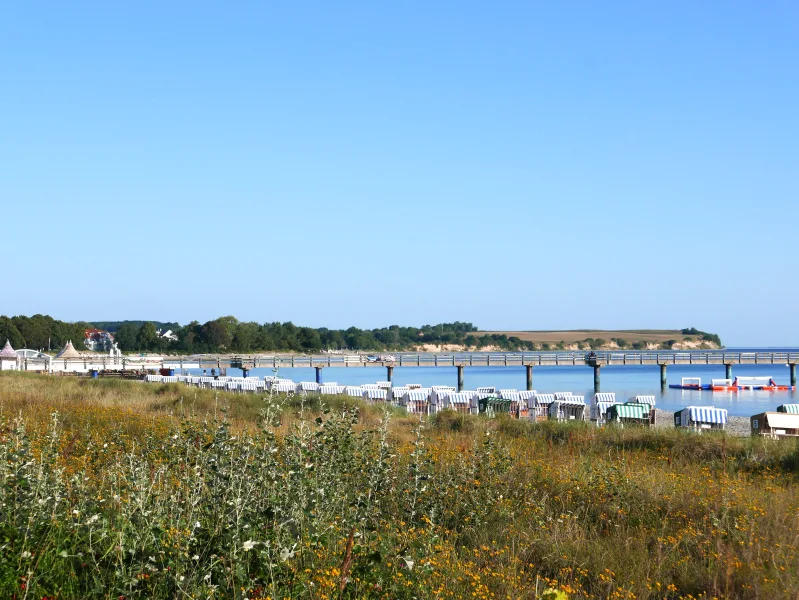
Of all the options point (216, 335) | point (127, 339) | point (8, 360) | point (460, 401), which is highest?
point (216, 335)

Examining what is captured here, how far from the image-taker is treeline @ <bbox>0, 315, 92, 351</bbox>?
93.7 metres

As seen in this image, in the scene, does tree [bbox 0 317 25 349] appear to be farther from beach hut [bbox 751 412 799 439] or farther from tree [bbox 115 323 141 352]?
beach hut [bbox 751 412 799 439]

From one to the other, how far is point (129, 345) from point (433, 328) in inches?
3099

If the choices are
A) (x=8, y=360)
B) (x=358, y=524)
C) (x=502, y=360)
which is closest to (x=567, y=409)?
(x=358, y=524)

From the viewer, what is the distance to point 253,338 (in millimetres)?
115875

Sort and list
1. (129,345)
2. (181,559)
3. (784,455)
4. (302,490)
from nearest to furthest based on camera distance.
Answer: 1. (181,559)
2. (302,490)
3. (784,455)
4. (129,345)

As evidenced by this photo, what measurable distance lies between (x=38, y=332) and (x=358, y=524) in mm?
103251

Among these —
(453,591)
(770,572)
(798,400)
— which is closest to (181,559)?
(453,591)

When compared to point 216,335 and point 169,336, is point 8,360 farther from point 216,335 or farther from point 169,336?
point 169,336

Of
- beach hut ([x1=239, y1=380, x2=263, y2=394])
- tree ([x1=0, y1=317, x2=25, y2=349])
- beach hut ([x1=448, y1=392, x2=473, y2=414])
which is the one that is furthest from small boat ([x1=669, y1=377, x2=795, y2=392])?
tree ([x1=0, y1=317, x2=25, y2=349])

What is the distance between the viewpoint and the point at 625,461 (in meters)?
10.2

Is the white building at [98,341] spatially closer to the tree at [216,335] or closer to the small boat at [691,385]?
the tree at [216,335]

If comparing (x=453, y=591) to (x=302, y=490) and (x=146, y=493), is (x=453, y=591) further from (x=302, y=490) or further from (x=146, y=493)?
(x=146, y=493)

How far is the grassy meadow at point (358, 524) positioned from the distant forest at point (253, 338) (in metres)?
95.9
